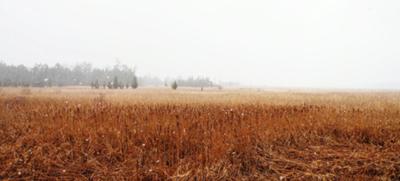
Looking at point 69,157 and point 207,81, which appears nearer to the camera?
point 69,157

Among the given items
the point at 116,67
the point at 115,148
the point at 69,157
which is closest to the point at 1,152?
the point at 69,157

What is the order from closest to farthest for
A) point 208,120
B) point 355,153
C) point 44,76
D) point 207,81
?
1. point 355,153
2. point 208,120
3. point 44,76
4. point 207,81

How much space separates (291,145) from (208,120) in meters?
1.87

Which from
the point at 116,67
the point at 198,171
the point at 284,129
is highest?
the point at 116,67

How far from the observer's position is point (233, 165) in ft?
13.5

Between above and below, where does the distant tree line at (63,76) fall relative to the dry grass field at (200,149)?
above

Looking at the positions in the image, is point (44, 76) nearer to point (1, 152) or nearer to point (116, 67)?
point (116, 67)

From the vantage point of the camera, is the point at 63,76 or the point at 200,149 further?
the point at 63,76

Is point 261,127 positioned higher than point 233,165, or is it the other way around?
point 261,127

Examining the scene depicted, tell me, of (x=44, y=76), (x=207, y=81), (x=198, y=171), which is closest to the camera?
(x=198, y=171)

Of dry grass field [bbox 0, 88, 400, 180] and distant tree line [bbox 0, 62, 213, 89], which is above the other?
distant tree line [bbox 0, 62, 213, 89]

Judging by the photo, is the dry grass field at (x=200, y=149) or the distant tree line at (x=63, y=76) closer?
the dry grass field at (x=200, y=149)

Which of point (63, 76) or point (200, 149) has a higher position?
point (63, 76)

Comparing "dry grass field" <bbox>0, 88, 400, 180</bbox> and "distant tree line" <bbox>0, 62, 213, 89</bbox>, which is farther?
"distant tree line" <bbox>0, 62, 213, 89</bbox>
